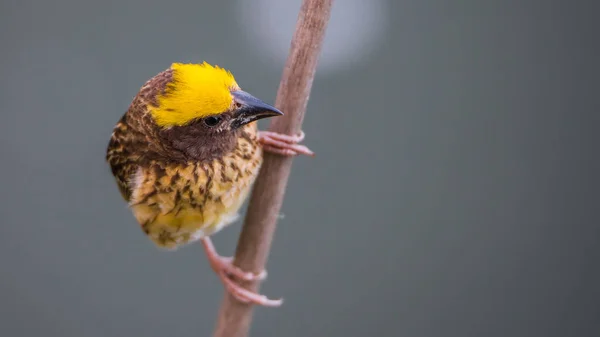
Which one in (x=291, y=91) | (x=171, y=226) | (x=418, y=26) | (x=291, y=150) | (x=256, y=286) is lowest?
(x=256, y=286)

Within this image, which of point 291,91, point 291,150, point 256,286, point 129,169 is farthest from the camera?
point 256,286

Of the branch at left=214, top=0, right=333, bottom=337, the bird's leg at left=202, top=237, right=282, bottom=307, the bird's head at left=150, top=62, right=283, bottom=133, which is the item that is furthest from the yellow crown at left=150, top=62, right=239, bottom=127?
the bird's leg at left=202, top=237, right=282, bottom=307

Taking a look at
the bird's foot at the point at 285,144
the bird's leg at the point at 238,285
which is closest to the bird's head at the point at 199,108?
the bird's foot at the point at 285,144

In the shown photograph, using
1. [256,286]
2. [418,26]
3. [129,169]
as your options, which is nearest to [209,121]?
[129,169]

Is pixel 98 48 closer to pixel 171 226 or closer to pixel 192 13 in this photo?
pixel 192 13

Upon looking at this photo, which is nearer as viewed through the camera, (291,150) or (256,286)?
(291,150)

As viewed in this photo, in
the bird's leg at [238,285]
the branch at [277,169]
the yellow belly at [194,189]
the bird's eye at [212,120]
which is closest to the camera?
the branch at [277,169]

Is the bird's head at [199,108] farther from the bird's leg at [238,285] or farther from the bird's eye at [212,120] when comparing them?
the bird's leg at [238,285]

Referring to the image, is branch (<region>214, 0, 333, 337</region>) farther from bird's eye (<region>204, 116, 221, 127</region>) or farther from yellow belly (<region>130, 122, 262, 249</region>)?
bird's eye (<region>204, 116, 221, 127</region>)
